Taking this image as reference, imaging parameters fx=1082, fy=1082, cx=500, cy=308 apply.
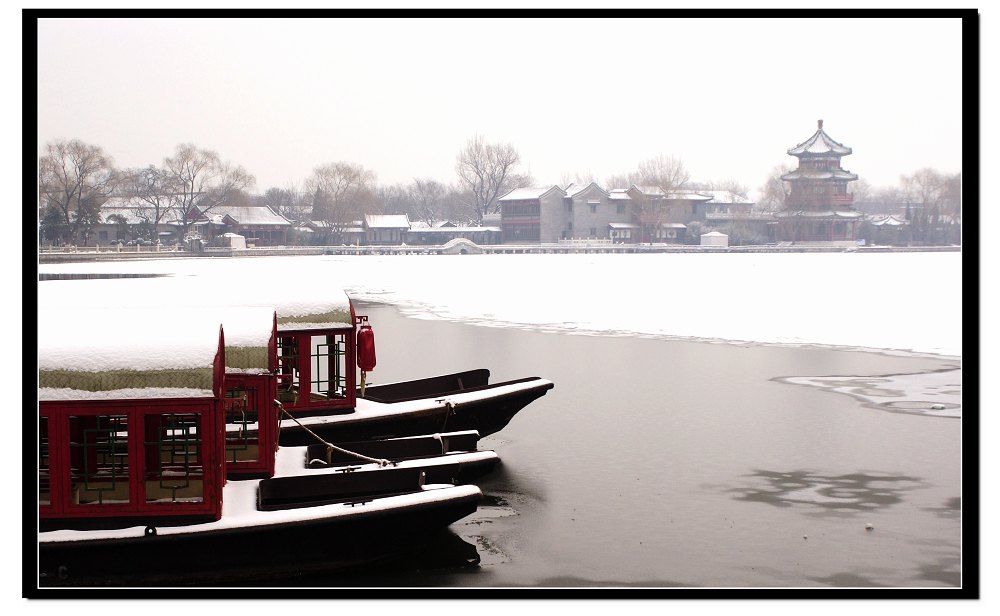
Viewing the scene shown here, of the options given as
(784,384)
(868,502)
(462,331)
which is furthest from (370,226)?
(868,502)

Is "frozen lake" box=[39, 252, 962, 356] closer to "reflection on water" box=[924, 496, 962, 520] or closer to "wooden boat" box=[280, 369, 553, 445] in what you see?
"wooden boat" box=[280, 369, 553, 445]

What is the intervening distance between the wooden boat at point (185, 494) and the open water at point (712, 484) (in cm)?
42

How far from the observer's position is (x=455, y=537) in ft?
34.4

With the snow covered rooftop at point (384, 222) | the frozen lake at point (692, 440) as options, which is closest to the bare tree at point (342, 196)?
the snow covered rooftop at point (384, 222)

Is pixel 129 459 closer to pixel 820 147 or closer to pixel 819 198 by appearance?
pixel 819 198

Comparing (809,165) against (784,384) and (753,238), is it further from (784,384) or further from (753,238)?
(784,384)

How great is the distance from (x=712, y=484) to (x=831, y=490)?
1.36 m

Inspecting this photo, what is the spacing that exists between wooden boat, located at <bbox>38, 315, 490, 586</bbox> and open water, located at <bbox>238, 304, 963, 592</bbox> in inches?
16.4

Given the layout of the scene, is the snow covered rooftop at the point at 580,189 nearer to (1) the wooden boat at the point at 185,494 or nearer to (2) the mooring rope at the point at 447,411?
(2) the mooring rope at the point at 447,411

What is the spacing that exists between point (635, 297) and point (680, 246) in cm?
6710

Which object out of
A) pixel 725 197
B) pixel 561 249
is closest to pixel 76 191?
pixel 561 249

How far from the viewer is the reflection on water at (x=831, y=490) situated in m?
11.9

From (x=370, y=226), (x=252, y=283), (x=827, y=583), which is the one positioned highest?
(x=370, y=226)

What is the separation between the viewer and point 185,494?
8492mm
